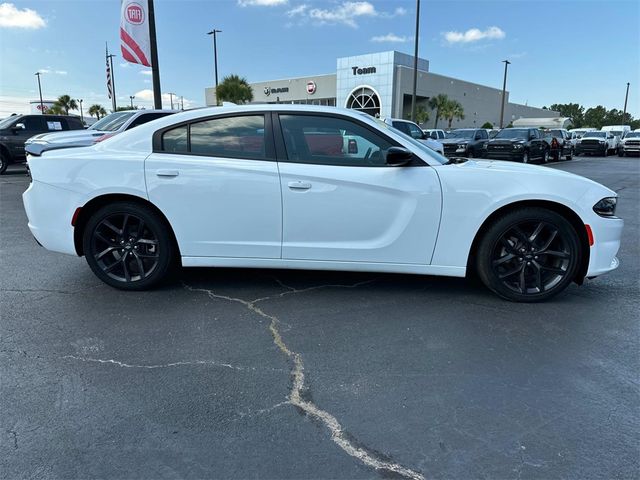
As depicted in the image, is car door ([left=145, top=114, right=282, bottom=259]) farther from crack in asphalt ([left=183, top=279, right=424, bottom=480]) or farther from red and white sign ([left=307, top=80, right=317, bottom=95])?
red and white sign ([left=307, top=80, right=317, bottom=95])

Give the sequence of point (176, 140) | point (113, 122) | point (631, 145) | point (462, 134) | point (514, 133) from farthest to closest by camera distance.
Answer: point (631, 145) < point (462, 134) < point (514, 133) < point (113, 122) < point (176, 140)

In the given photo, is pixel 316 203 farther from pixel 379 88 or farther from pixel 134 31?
pixel 379 88

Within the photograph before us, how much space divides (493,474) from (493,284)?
210 centimetres

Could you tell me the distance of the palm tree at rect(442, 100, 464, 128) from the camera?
55469 mm

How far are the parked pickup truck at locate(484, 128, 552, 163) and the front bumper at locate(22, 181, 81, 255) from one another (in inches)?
743

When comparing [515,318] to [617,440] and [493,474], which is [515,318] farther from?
[493,474]

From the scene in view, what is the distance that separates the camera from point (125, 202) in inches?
157

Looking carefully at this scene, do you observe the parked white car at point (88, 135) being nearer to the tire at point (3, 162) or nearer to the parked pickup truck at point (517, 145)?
the tire at point (3, 162)

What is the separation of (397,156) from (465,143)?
1788 cm

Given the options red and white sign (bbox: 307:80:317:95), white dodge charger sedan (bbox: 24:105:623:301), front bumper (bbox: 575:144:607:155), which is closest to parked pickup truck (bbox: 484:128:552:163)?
front bumper (bbox: 575:144:607:155)

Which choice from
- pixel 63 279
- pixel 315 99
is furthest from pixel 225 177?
pixel 315 99

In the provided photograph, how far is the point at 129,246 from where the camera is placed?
13.5 ft

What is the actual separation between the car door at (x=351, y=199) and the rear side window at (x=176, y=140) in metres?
0.80


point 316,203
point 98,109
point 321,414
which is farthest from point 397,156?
point 98,109
